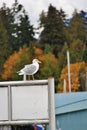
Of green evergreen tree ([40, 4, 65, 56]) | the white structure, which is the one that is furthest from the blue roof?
green evergreen tree ([40, 4, 65, 56])

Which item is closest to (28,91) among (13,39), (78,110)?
(78,110)

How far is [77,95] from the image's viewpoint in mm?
23797

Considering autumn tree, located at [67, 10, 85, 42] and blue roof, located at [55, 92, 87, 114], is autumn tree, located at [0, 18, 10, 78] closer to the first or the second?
autumn tree, located at [67, 10, 85, 42]

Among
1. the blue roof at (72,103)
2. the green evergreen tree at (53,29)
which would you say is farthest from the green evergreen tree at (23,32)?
the blue roof at (72,103)

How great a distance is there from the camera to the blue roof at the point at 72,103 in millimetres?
22953

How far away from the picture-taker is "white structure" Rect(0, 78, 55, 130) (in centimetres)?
960

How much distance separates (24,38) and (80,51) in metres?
14.2

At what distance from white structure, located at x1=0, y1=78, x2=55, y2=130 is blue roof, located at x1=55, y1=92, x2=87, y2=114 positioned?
1318cm

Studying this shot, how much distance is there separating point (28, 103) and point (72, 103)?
13864 mm

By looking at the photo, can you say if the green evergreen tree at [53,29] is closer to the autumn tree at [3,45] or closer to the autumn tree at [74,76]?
the autumn tree at [3,45]

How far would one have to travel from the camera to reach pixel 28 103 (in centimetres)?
965

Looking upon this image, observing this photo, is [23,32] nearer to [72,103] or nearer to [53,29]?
[53,29]

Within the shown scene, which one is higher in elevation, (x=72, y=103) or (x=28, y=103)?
(x=72, y=103)

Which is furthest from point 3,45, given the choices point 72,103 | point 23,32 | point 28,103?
point 28,103
